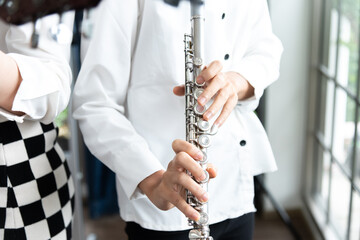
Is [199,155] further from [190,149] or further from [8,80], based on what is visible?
[8,80]

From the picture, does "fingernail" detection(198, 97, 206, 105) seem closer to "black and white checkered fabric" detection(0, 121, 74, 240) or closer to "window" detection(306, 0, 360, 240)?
"black and white checkered fabric" detection(0, 121, 74, 240)

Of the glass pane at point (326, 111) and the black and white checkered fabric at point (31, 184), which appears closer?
the black and white checkered fabric at point (31, 184)

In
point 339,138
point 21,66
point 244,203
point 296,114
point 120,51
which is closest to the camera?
point 21,66

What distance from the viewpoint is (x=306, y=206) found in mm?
2930

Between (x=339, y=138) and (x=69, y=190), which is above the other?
(x=69, y=190)

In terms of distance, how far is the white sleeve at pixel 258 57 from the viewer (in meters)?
1.21

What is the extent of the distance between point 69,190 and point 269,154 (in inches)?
18.7

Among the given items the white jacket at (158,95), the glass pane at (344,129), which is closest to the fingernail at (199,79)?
the white jacket at (158,95)

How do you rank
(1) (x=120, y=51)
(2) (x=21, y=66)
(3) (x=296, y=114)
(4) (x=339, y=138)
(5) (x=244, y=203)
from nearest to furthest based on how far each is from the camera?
(2) (x=21, y=66) < (1) (x=120, y=51) < (5) (x=244, y=203) < (4) (x=339, y=138) < (3) (x=296, y=114)

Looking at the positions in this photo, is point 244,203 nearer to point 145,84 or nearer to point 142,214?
point 142,214

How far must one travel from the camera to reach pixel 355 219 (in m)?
2.31

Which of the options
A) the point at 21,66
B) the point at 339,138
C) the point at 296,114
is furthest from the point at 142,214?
the point at 296,114

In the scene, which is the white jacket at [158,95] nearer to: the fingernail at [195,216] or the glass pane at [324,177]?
the fingernail at [195,216]

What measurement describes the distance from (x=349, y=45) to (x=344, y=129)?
39cm
